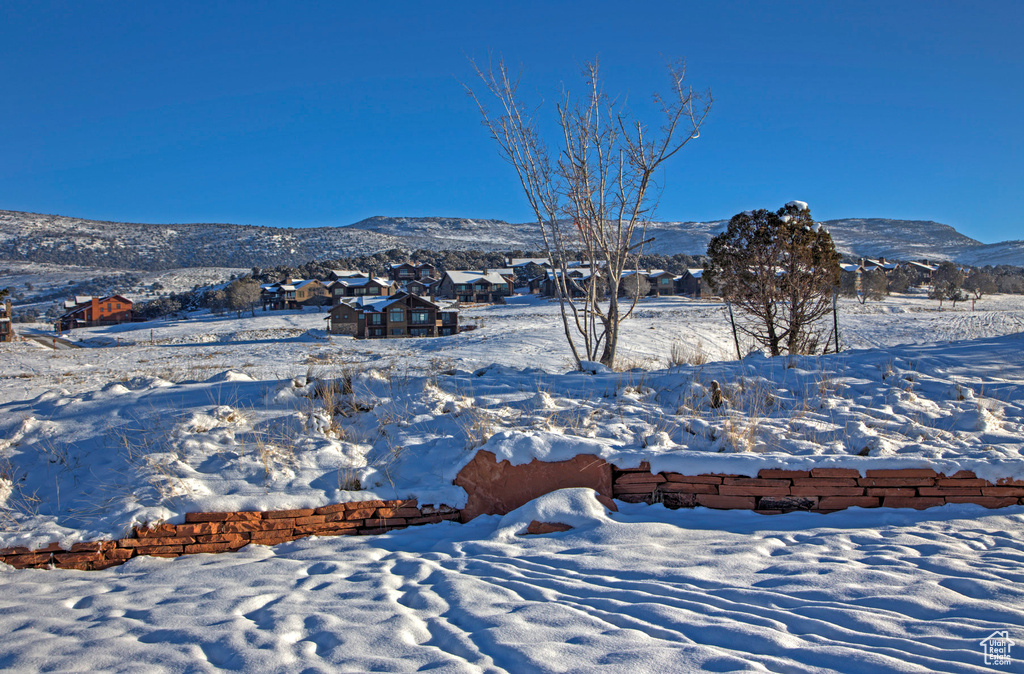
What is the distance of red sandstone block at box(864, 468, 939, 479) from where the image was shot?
14.6ft

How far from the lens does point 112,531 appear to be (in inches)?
165

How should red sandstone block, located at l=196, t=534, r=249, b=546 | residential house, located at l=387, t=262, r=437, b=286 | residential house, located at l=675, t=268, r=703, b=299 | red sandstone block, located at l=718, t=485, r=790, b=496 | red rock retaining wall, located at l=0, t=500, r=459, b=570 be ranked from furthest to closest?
residential house, located at l=387, t=262, r=437, b=286 < residential house, located at l=675, t=268, r=703, b=299 < red sandstone block, located at l=718, t=485, r=790, b=496 < red sandstone block, located at l=196, t=534, r=249, b=546 < red rock retaining wall, located at l=0, t=500, r=459, b=570

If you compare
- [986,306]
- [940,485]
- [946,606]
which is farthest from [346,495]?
[986,306]

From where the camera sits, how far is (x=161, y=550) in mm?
4230

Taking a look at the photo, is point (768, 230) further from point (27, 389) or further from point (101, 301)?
point (101, 301)

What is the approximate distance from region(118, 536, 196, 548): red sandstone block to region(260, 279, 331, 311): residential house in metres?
62.2

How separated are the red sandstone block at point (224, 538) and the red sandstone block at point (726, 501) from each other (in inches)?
142

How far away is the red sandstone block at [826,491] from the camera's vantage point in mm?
4484

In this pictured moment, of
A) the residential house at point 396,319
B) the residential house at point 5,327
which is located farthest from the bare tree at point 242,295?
the residential house at point 396,319

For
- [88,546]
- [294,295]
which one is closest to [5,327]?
[294,295]

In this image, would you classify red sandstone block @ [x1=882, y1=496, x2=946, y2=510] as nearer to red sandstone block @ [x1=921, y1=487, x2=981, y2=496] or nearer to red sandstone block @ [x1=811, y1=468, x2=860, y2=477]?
red sandstone block @ [x1=921, y1=487, x2=981, y2=496]

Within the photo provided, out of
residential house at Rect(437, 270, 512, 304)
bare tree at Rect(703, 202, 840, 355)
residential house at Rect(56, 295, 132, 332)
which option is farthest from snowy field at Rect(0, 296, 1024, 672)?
residential house at Rect(56, 295, 132, 332)

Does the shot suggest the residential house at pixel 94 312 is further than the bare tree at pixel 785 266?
Yes

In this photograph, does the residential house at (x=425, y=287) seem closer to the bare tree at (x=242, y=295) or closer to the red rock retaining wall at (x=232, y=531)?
the bare tree at (x=242, y=295)
